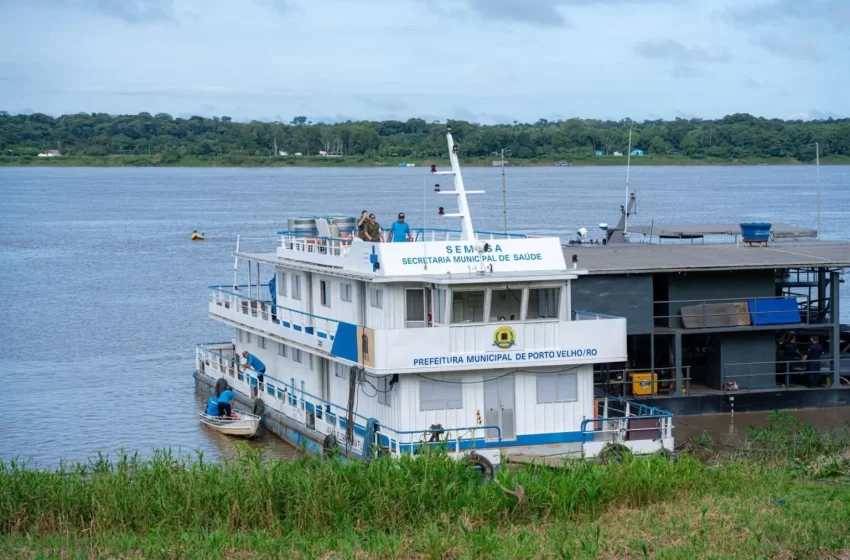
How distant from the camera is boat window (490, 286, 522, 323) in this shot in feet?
80.1

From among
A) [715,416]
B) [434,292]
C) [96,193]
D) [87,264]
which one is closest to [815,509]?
[434,292]

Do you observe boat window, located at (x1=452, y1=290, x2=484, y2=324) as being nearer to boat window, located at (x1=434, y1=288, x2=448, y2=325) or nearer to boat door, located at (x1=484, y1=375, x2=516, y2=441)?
boat window, located at (x1=434, y1=288, x2=448, y2=325)

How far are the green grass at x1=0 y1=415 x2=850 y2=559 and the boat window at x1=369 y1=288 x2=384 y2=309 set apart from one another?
5.48 metres

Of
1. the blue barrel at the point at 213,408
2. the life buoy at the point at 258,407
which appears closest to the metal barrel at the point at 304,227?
the life buoy at the point at 258,407

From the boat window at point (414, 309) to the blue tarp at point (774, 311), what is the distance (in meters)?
10.3

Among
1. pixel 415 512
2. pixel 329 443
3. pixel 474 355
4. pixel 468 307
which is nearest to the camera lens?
pixel 415 512

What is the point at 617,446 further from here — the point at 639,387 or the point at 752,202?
the point at 752,202

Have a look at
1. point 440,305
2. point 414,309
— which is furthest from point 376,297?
point 440,305

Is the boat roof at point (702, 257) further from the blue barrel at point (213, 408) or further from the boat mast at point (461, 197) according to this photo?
the blue barrel at point (213, 408)

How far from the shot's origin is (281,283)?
100ft

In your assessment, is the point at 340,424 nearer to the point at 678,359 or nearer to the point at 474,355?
the point at 474,355

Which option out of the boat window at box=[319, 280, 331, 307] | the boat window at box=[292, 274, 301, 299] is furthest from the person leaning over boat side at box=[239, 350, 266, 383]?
the boat window at box=[319, 280, 331, 307]

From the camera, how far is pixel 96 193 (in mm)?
173000

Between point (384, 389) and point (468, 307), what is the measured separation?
2.21 meters
